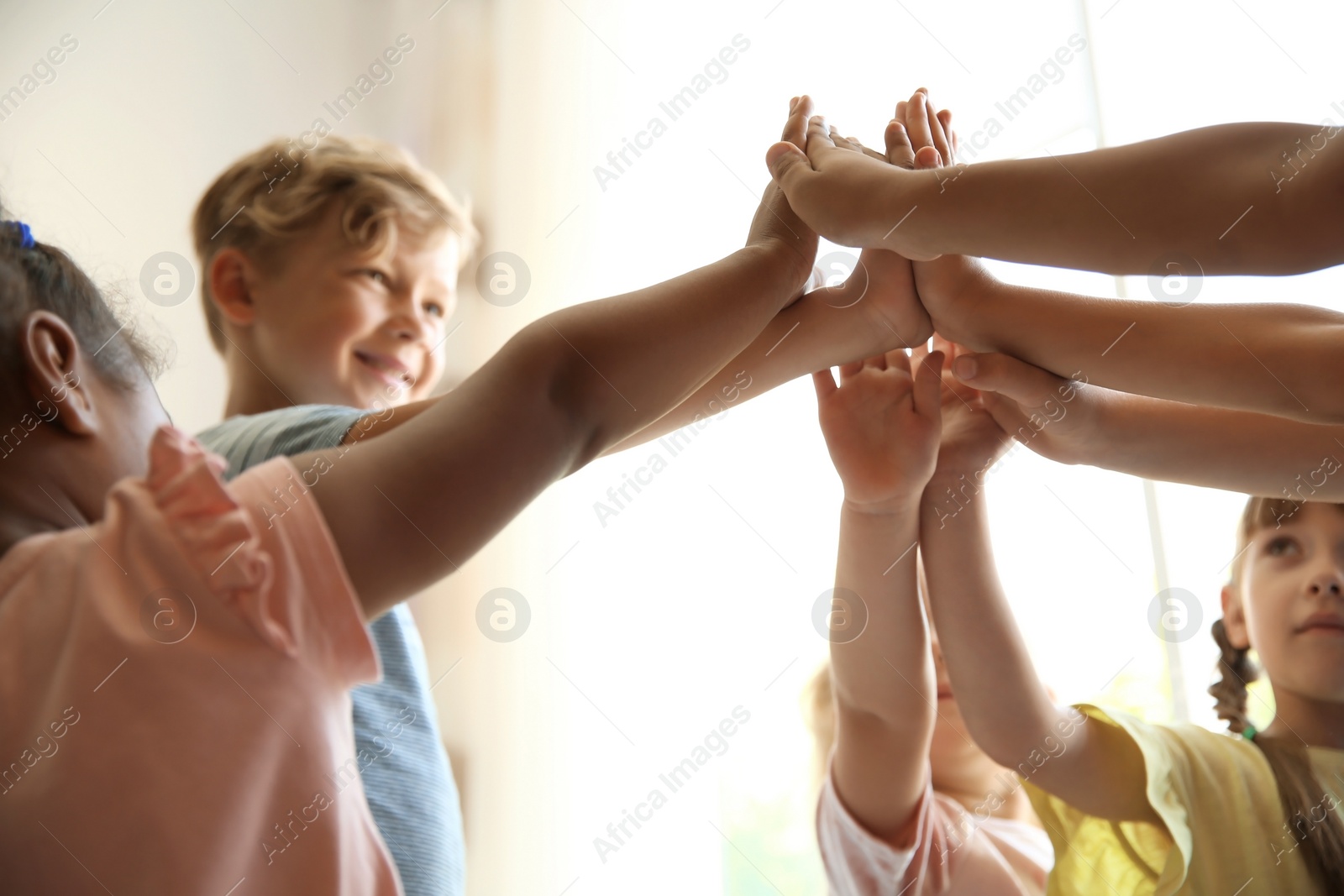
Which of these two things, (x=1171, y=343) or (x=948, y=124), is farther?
(x=948, y=124)

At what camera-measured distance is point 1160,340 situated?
1.85ft

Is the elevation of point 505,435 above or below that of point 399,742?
above

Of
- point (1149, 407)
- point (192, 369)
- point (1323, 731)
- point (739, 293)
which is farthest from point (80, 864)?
point (192, 369)

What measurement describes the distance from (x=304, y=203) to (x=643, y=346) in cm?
59

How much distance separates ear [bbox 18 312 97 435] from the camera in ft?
1.42

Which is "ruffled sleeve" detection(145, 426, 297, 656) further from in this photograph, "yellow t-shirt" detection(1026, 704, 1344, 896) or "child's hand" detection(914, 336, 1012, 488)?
"yellow t-shirt" detection(1026, 704, 1344, 896)

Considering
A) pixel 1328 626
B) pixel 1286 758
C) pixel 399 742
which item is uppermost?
pixel 1328 626

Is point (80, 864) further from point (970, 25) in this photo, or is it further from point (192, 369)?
point (970, 25)

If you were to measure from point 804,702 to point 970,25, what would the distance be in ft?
3.18

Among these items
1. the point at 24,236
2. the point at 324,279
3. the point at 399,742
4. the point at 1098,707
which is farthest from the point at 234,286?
the point at 1098,707

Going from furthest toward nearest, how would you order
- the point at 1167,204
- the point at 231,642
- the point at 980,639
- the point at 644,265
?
1. the point at 644,265
2. the point at 980,639
3. the point at 1167,204
4. the point at 231,642

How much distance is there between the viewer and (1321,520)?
0.74 metres

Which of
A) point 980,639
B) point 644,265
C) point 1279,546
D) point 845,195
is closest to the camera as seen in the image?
point 845,195

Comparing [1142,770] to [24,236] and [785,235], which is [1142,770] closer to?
[785,235]
